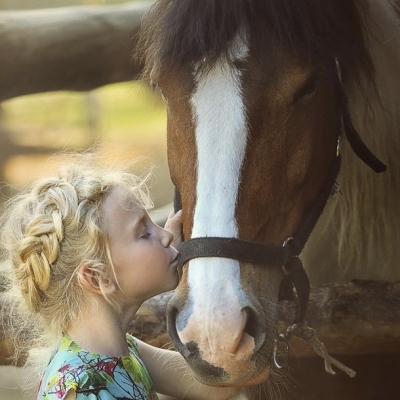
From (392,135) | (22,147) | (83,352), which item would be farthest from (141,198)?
(22,147)

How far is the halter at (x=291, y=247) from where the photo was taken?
1.55 metres

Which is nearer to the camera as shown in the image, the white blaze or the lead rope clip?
the white blaze

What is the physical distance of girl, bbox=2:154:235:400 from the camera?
149 cm

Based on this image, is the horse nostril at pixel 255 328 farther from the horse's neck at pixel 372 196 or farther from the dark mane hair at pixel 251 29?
the horse's neck at pixel 372 196

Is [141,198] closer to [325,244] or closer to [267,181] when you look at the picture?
[267,181]

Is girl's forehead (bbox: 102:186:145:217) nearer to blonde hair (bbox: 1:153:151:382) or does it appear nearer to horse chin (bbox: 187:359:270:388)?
blonde hair (bbox: 1:153:151:382)

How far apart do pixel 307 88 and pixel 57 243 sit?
615 millimetres

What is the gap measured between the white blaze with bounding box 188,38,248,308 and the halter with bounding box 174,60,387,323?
17 mm

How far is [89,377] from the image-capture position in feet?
4.80

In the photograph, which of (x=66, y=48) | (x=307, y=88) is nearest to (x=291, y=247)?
(x=307, y=88)

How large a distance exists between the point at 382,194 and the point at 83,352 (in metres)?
1.04

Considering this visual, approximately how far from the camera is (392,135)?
86.1 inches

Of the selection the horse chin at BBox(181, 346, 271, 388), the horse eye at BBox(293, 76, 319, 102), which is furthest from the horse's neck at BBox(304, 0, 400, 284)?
the horse chin at BBox(181, 346, 271, 388)

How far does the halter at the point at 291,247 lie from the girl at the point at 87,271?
0.25 ft
